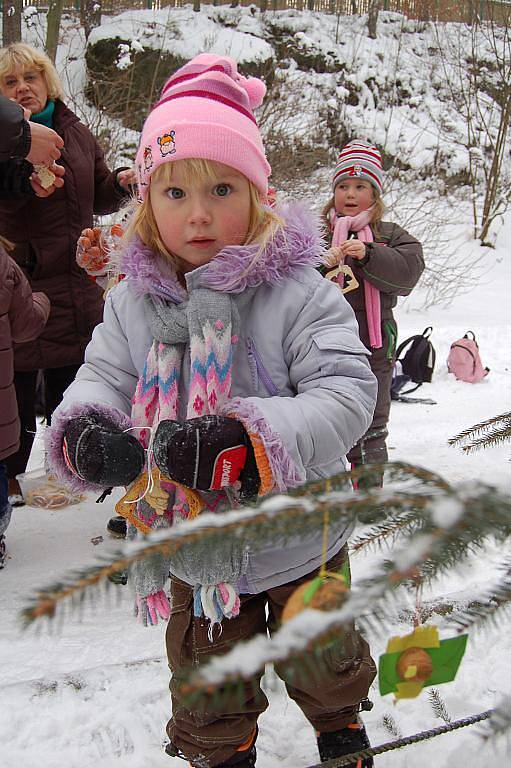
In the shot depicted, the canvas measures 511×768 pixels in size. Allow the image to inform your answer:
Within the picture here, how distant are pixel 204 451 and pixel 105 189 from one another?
229 cm

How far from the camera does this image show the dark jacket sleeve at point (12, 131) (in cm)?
227

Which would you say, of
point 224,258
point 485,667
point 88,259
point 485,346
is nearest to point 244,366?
point 224,258

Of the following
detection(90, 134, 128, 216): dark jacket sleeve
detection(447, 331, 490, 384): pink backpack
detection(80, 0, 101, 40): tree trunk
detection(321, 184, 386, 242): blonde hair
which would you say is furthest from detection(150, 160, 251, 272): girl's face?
detection(80, 0, 101, 40): tree trunk

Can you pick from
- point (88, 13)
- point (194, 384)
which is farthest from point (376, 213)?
point (88, 13)

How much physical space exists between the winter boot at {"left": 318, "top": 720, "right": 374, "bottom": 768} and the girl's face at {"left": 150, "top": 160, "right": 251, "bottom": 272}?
1.16m

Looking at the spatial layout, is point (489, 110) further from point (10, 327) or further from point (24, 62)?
point (10, 327)

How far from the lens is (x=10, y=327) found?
2.56 metres

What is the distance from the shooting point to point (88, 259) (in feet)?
→ 8.96

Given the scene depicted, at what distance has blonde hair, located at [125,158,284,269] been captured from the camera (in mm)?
1466

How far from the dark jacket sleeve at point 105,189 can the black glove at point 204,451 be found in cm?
213

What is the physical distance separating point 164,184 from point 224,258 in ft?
0.72

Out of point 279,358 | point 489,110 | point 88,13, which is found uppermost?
point 88,13

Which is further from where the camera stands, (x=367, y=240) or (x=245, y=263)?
(x=367, y=240)

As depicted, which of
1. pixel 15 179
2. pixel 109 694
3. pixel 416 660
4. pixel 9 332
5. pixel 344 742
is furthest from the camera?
pixel 15 179
